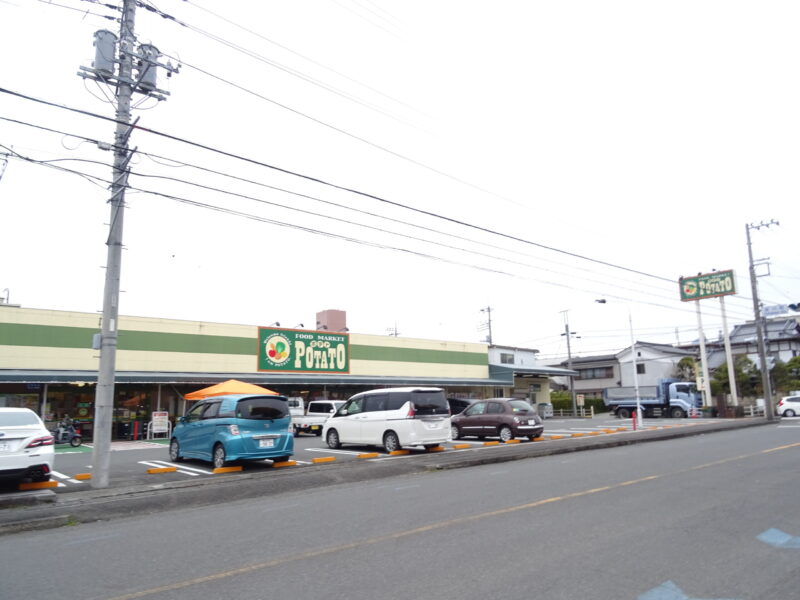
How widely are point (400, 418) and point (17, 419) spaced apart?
8.99m

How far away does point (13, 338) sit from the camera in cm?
2370

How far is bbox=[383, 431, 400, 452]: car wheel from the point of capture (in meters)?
16.3

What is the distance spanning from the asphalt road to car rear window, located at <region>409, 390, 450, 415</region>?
5.47m

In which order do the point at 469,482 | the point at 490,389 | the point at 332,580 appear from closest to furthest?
1. the point at 332,580
2. the point at 469,482
3. the point at 490,389

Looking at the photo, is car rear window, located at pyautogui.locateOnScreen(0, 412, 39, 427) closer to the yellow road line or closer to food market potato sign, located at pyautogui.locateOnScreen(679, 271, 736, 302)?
the yellow road line

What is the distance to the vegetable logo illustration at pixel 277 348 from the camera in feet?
101

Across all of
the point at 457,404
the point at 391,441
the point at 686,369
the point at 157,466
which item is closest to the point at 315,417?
the point at 391,441

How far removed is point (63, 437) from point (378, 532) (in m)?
20.3

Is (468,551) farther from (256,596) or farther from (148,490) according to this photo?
(148,490)

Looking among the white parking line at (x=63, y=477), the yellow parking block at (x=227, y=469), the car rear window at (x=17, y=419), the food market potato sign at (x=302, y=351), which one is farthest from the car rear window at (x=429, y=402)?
the food market potato sign at (x=302, y=351)

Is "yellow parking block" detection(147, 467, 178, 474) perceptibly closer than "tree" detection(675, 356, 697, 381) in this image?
Yes

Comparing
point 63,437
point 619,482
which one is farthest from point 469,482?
point 63,437

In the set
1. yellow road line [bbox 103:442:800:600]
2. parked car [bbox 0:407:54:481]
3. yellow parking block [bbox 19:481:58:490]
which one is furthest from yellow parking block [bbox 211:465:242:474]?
yellow road line [bbox 103:442:800:600]

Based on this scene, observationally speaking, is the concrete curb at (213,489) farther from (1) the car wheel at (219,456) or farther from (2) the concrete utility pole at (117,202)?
(2) the concrete utility pole at (117,202)
